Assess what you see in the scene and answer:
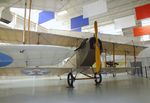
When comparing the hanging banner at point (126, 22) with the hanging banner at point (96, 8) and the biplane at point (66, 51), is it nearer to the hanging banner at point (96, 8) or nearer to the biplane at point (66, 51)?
the hanging banner at point (96, 8)

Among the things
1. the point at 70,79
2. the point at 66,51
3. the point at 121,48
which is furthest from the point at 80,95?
the point at 121,48

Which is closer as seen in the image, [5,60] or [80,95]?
[80,95]

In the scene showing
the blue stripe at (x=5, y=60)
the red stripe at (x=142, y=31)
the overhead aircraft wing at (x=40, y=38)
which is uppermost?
the red stripe at (x=142, y=31)

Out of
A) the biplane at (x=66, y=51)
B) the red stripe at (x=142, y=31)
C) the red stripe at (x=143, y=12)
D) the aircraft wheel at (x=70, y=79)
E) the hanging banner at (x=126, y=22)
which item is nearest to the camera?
the biplane at (x=66, y=51)

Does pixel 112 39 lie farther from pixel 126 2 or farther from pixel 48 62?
pixel 48 62

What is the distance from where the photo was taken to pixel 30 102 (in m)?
2.15

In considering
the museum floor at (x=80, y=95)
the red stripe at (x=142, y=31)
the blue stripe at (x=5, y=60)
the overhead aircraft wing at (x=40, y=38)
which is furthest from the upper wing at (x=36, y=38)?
the red stripe at (x=142, y=31)

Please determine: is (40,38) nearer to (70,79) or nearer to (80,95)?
(70,79)

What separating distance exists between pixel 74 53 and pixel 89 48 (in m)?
0.78

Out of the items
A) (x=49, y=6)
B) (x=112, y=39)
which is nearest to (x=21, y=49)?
(x=49, y=6)

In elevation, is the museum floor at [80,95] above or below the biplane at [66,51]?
below

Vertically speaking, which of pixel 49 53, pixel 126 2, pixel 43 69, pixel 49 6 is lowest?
pixel 43 69

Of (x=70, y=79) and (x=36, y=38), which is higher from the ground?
(x=36, y=38)

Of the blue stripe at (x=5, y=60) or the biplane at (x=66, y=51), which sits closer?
the blue stripe at (x=5, y=60)
